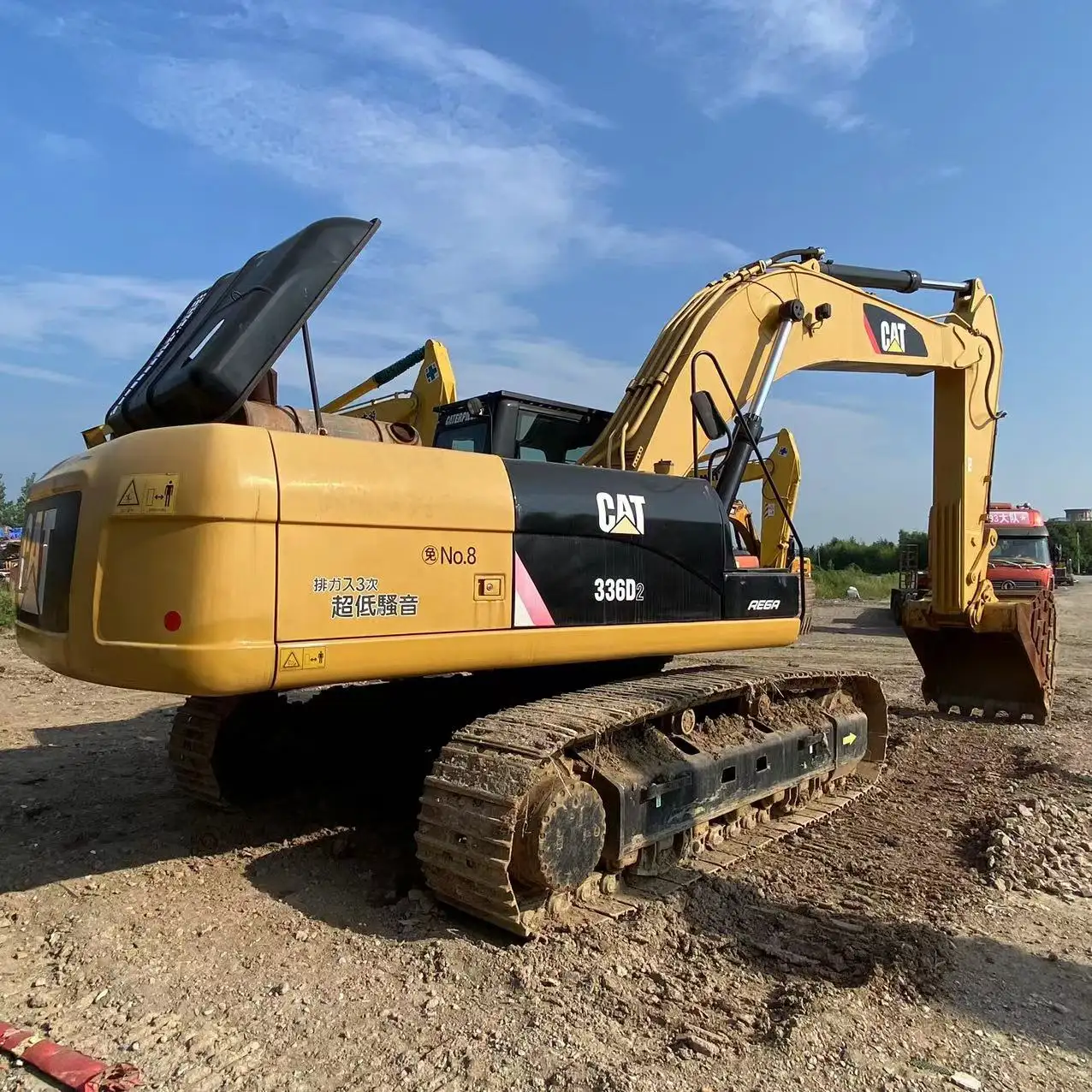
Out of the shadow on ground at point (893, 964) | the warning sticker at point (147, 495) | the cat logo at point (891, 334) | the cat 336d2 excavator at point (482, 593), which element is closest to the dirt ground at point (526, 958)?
the shadow on ground at point (893, 964)

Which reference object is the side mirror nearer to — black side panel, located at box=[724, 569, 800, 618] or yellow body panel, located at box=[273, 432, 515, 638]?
black side panel, located at box=[724, 569, 800, 618]

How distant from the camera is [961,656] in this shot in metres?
8.41

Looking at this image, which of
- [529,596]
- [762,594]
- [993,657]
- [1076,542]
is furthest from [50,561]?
[1076,542]

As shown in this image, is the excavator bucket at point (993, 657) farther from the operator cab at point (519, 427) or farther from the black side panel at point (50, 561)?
the black side panel at point (50, 561)

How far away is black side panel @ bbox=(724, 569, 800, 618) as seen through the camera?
4883mm

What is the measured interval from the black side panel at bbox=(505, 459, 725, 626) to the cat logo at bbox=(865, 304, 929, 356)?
271 centimetres

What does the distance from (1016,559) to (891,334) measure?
12.9 metres

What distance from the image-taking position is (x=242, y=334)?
12.3ft

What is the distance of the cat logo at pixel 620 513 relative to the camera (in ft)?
14.0

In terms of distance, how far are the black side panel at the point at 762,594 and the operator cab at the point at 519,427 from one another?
1209mm

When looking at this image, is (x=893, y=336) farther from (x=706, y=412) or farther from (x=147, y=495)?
(x=147, y=495)

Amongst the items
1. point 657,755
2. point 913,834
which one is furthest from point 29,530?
point 913,834

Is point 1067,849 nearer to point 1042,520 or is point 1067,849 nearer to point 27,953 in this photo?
point 27,953

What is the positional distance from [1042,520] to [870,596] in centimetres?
1334
